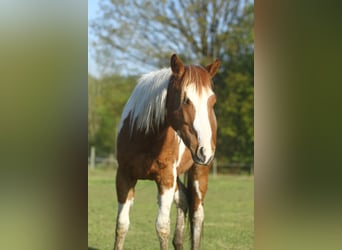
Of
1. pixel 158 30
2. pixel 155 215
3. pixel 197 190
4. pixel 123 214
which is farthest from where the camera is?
pixel 155 215

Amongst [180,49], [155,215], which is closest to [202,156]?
[180,49]

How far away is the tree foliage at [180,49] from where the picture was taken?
16.7 feet

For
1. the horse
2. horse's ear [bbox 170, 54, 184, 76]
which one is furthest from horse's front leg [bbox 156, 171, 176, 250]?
horse's ear [bbox 170, 54, 184, 76]

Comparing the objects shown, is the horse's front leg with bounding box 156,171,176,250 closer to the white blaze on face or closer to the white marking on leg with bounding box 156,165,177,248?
the white marking on leg with bounding box 156,165,177,248

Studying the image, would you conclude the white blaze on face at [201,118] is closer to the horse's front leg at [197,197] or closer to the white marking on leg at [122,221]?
the horse's front leg at [197,197]

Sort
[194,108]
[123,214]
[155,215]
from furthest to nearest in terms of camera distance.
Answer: [155,215], [123,214], [194,108]

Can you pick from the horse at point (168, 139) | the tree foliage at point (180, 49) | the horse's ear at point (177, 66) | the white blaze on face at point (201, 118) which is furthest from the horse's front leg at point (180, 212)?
the tree foliage at point (180, 49)

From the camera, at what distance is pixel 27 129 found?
2.90 m

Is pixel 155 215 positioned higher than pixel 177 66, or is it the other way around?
pixel 177 66

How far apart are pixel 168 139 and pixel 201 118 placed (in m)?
0.28

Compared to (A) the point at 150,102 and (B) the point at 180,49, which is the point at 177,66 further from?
(B) the point at 180,49

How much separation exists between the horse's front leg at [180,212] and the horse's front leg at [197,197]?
0.04 metres

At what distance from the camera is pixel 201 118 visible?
3049mm

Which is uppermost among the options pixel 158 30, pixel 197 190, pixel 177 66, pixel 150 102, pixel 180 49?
pixel 158 30
